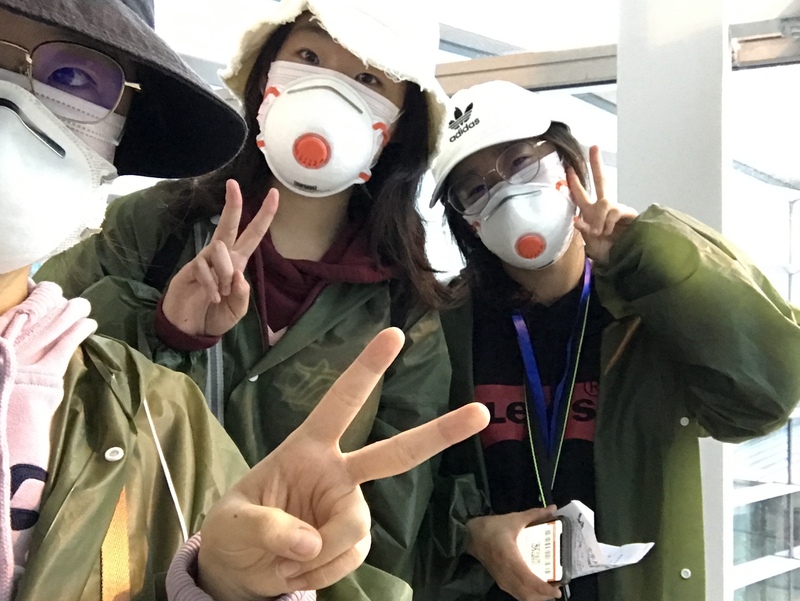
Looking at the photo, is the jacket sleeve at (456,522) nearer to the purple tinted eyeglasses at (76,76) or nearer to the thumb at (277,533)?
the thumb at (277,533)

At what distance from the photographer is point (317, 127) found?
1.25m

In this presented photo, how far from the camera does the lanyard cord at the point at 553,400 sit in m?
1.44

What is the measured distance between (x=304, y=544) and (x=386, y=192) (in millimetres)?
949

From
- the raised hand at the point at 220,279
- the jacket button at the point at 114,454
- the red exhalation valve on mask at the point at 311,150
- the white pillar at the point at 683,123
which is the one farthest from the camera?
the white pillar at the point at 683,123

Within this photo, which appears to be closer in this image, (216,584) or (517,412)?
(216,584)

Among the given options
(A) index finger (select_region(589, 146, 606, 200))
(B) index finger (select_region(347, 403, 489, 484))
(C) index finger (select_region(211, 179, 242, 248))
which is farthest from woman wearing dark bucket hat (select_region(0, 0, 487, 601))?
(A) index finger (select_region(589, 146, 606, 200))

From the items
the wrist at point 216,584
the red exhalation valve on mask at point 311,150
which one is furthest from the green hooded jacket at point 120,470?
the red exhalation valve on mask at point 311,150

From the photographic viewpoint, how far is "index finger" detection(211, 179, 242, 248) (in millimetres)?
1151

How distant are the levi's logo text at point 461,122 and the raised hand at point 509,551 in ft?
2.76

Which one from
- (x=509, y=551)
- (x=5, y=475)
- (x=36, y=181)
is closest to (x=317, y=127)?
(x=36, y=181)

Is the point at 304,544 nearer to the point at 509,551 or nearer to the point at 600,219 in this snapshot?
the point at 509,551

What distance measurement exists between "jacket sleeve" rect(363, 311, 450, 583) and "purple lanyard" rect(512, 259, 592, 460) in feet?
0.66

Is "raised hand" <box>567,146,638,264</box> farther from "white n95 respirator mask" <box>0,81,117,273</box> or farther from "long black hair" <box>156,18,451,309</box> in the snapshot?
"white n95 respirator mask" <box>0,81,117,273</box>

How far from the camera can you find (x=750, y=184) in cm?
231
